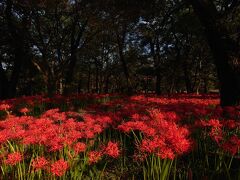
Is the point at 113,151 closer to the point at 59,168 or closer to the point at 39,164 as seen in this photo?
the point at 59,168

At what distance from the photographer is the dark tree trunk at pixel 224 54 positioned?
10.7 m

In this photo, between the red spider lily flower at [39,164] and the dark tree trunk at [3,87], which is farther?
A: the dark tree trunk at [3,87]

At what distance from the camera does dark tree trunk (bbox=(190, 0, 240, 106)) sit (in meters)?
10.7

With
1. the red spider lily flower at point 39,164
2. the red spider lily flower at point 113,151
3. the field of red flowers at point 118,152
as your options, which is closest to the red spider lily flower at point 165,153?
the field of red flowers at point 118,152

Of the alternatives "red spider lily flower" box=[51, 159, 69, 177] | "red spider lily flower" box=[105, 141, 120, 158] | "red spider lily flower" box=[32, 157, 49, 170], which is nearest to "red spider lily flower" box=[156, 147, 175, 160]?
"red spider lily flower" box=[105, 141, 120, 158]

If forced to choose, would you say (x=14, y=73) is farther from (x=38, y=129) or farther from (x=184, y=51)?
(x=184, y=51)

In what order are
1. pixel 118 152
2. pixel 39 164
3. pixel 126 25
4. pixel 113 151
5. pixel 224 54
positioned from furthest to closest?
pixel 126 25
pixel 224 54
pixel 118 152
pixel 113 151
pixel 39 164

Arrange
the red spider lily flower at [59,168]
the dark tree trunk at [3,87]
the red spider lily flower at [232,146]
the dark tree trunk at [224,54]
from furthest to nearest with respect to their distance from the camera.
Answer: the dark tree trunk at [3,87]
the dark tree trunk at [224,54]
the red spider lily flower at [232,146]
the red spider lily flower at [59,168]

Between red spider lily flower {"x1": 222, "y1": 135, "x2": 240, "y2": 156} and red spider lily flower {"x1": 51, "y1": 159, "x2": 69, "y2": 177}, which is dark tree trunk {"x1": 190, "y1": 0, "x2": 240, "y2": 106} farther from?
red spider lily flower {"x1": 51, "y1": 159, "x2": 69, "y2": 177}

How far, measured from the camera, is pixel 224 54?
10750mm

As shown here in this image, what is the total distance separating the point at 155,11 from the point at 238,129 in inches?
359

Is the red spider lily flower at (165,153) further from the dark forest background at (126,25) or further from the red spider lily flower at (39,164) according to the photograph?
the dark forest background at (126,25)

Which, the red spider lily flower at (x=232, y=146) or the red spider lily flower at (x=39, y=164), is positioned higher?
the red spider lily flower at (x=232, y=146)

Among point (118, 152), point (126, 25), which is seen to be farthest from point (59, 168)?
point (126, 25)
